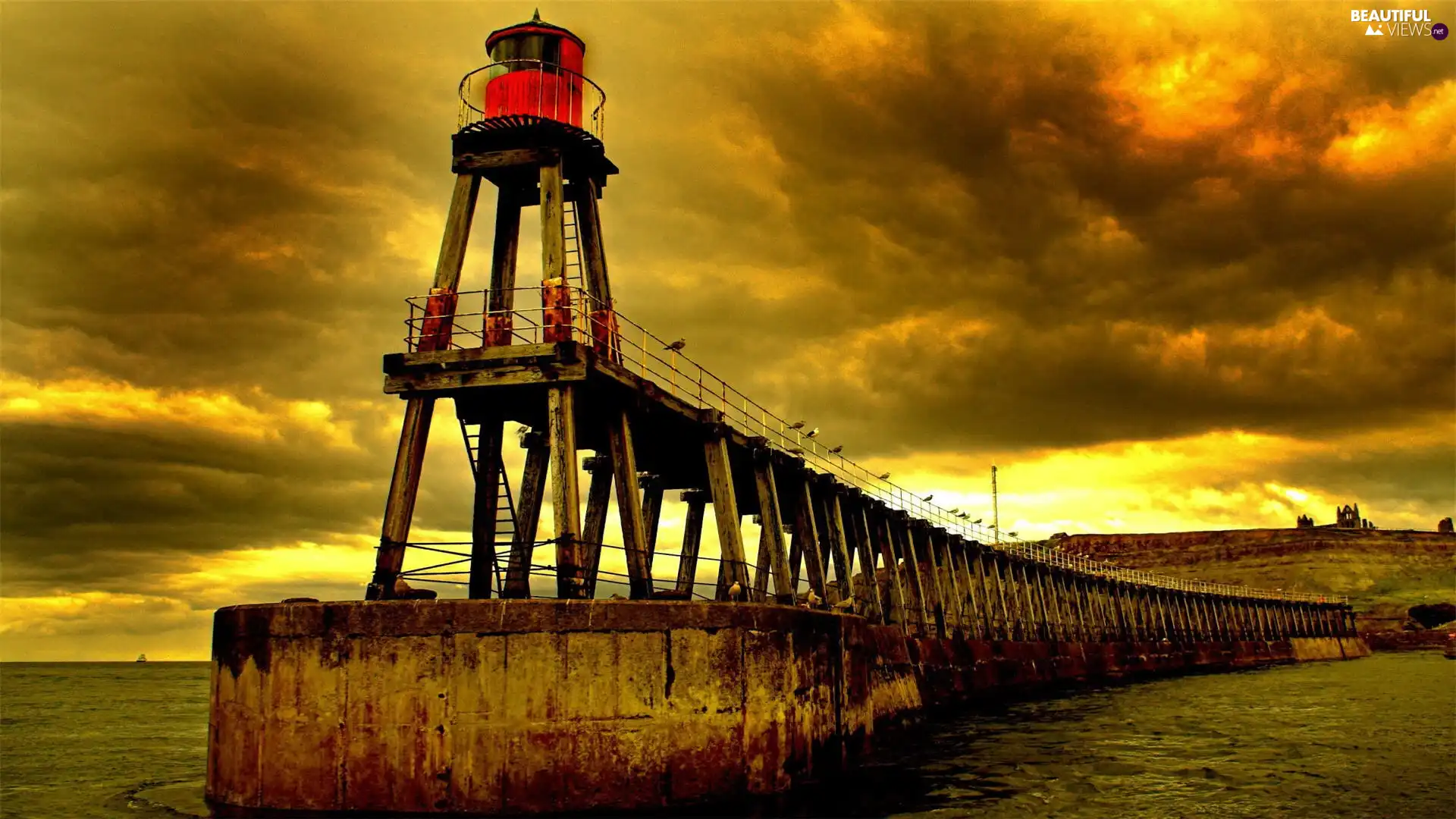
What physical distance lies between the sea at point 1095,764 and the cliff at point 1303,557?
11221 cm

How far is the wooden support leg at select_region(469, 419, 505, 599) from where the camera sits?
20.0 meters

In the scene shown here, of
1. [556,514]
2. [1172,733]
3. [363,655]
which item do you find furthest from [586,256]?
[1172,733]

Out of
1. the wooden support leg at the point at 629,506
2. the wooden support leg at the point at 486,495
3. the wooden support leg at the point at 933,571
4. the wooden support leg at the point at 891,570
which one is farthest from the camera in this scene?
the wooden support leg at the point at 933,571

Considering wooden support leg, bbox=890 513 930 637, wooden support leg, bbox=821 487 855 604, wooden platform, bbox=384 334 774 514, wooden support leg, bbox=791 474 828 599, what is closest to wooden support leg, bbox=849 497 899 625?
wooden support leg, bbox=821 487 855 604

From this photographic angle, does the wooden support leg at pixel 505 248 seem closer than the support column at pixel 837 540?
Yes

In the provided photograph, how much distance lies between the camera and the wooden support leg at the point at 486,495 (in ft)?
65.6

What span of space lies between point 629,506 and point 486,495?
11.5ft

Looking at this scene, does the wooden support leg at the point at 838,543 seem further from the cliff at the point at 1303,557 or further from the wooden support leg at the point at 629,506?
the cliff at the point at 1303,557

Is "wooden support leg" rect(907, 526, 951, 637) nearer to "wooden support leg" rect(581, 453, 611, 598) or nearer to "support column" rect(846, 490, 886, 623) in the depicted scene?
"support column" rect(846, 490, 886, 623)

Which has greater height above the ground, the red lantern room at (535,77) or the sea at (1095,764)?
the red lantern room at (535,77)

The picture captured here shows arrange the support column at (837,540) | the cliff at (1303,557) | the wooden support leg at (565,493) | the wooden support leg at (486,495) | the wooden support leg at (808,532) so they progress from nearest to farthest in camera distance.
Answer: the wooden support leg at (565,493) → the wooden support leg at (486,495) → the wooden support leg at (808,532) → the support column at (837,540) → the cliff at (1303,557)

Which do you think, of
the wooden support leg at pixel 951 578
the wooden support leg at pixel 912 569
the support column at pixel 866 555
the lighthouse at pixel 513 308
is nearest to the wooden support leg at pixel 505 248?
the lighthouse at pixel 513 308

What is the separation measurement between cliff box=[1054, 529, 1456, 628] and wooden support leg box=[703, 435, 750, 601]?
135906 mm

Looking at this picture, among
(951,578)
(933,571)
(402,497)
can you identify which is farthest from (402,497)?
(951,578)
